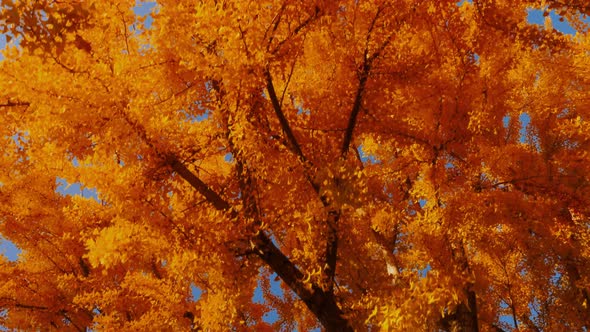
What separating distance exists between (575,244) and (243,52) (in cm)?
904

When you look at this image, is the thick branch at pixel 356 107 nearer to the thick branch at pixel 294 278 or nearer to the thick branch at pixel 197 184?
the thick branch at pixel 294 278

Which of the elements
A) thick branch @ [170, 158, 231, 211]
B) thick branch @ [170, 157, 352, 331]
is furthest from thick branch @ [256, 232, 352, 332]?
thick branch @ [170, 158, 231, 211]

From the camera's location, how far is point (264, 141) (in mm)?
4414

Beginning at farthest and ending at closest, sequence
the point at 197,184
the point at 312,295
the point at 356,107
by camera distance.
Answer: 1. the point at 356,107
2. the point at 197,184
3. the point at 312,295

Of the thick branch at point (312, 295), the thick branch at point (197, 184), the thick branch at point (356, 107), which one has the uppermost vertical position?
the thick branch at point (356, 107)

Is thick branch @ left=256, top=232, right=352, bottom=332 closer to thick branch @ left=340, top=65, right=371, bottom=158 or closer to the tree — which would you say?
the tree

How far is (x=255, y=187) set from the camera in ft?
14.8

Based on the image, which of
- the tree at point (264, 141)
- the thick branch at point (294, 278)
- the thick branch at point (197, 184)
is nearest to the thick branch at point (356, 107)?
Result: the tree at point (264, 141)

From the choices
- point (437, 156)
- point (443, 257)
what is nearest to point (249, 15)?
point (437, 156)

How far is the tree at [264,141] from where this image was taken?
3.57m

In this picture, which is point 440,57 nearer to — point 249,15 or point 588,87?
point 249,15

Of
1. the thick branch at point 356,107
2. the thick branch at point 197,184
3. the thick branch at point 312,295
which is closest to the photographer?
the thick branch at point 312,295

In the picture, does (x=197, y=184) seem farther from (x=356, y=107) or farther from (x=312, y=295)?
(x=356, y=107)

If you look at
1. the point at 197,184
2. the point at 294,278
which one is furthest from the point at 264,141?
the point at 294,278
